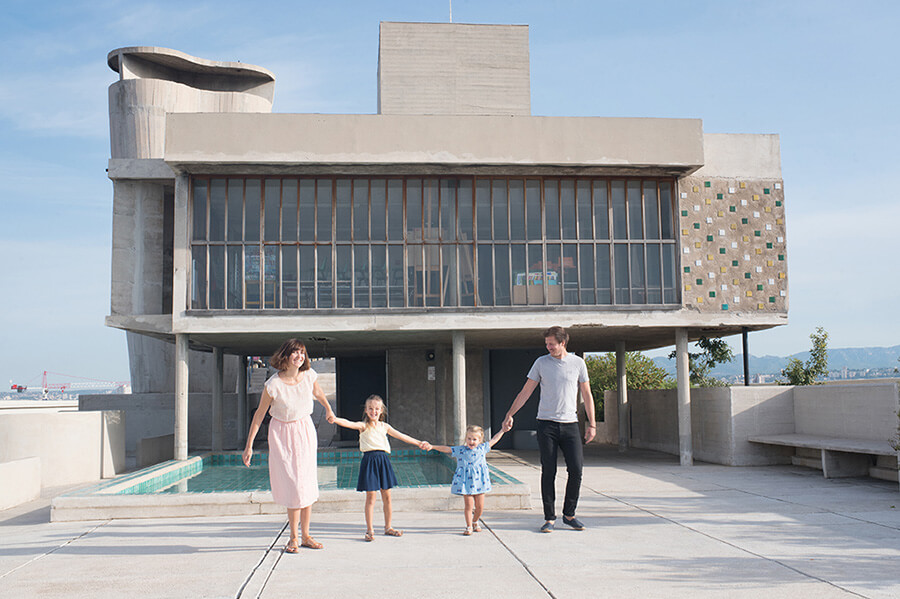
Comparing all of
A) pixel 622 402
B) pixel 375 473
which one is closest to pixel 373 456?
pixel 375 473

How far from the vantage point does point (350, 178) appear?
55.7 ft

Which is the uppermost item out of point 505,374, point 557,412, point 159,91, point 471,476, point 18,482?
point 159,91

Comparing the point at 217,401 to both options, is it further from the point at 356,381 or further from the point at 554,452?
the point at 554,452

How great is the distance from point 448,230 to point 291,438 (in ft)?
33.2

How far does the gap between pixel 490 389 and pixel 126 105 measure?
18518mm

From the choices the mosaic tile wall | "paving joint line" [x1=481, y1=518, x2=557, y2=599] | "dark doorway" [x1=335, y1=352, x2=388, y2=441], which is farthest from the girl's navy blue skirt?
"dark doorway" [x1=335, y1=352, x2=388, y2=441]

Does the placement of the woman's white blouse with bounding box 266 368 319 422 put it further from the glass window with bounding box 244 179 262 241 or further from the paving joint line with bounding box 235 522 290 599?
the glass window with bounding box 244 179 262 241

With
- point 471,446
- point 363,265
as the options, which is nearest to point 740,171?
point 363,265

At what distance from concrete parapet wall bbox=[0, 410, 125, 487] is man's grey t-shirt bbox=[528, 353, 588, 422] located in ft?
36.1

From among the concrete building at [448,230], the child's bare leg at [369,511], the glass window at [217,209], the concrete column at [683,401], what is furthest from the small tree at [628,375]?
the child's bare leg at [369,511]

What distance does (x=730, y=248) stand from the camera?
17.6m

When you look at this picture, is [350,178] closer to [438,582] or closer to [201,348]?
[201,348]

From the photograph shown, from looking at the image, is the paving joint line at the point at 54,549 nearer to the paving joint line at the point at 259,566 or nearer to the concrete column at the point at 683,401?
the paving joint line at the point at 259,566

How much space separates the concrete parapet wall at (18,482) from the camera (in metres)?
12.4
